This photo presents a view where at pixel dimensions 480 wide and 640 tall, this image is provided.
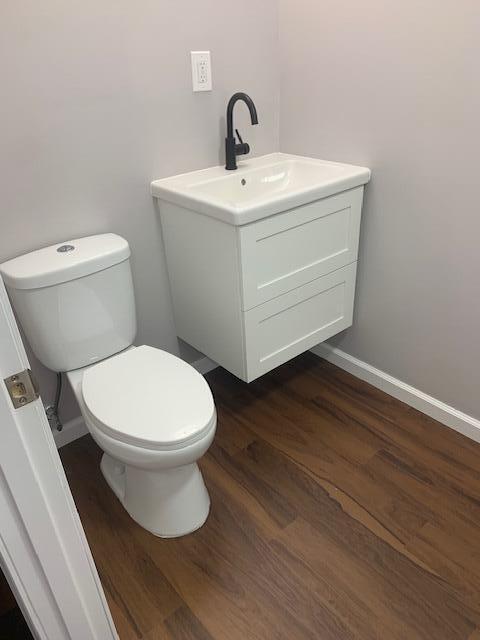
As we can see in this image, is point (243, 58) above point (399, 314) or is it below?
above

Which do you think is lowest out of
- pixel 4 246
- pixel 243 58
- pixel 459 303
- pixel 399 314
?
pixel 399 314

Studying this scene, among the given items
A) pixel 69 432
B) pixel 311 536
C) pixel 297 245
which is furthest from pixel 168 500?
pixel 297 245

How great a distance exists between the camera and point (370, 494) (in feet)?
5.22

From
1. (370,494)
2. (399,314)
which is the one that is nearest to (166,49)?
(399,314)

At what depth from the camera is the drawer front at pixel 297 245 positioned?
58.1 inches

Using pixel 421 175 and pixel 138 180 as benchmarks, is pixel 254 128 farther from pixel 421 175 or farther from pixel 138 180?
pixel 421 175

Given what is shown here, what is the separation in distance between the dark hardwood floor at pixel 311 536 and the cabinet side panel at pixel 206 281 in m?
0.35

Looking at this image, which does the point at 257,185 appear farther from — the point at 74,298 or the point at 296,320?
the point at 74,298

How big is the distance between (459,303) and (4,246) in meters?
1.46

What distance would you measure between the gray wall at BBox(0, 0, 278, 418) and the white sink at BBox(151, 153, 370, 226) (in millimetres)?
113

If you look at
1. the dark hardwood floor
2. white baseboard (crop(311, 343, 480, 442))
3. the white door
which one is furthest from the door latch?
white baseboard (crop(311, 343, 480, 442))

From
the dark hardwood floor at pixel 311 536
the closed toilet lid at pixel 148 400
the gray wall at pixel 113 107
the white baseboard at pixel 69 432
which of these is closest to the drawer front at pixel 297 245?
the closed toilet lid at pixel 148 400

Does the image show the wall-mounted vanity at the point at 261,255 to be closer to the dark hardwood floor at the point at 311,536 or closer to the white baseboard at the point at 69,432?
the dark hardwood floor at the point at 311,536

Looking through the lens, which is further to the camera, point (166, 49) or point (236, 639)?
point (166, 49)
